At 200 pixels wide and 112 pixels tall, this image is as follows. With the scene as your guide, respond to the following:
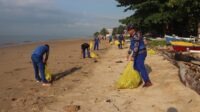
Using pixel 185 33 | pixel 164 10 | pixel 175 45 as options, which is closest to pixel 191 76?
pixel 175 45

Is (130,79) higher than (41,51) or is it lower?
lower

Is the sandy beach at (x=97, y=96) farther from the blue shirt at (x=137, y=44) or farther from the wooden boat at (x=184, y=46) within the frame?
the wooden boat at (x=184, y=46)

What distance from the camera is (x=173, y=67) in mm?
11664

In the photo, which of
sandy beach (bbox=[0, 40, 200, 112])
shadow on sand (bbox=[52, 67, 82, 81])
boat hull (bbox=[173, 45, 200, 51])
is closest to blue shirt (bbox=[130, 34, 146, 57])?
sandy beach (bbox=[0, 40, 200, 112])

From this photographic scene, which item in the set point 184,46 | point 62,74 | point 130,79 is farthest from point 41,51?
point 184,46

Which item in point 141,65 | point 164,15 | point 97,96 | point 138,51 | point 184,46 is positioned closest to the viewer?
point 97,96

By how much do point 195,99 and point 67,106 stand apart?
3.03 m

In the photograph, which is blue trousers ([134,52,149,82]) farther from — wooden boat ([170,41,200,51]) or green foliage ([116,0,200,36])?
green foliage ([116,0,200,36])

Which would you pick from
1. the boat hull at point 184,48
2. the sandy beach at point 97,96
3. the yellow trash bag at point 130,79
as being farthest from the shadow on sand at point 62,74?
the boat hull at point 184,48

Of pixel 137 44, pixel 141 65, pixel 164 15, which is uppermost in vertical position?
pixel 164 15

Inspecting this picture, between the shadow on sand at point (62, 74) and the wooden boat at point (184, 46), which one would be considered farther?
the wooden boat at point (184, 46)

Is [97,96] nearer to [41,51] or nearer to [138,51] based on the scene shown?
[138,51]

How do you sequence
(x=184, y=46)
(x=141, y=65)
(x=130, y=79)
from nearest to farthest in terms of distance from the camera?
(x=141, y=65) → (x=130, y=79) → (x=184, y=46)

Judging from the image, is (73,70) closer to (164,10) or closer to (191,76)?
(191,76)
